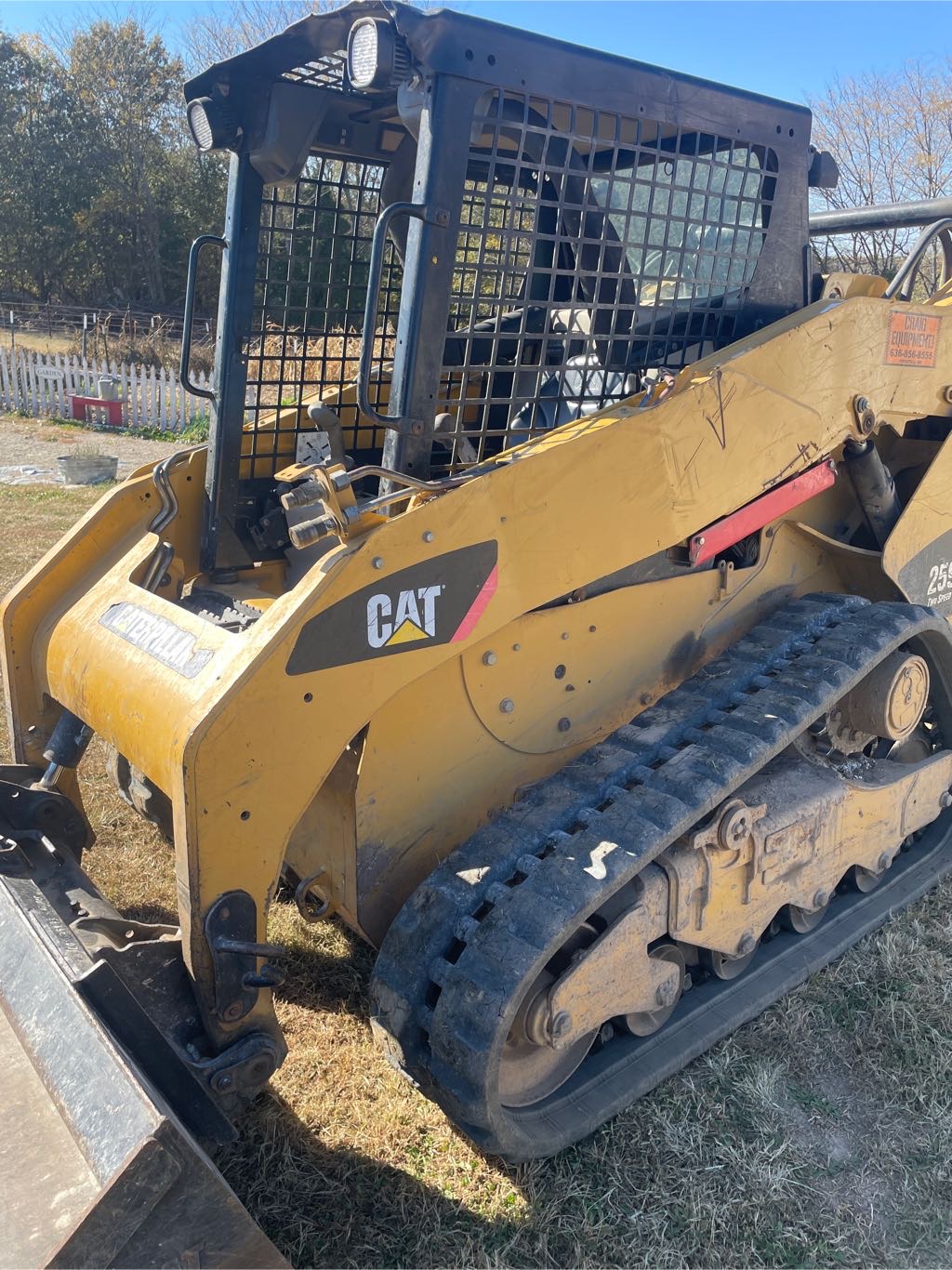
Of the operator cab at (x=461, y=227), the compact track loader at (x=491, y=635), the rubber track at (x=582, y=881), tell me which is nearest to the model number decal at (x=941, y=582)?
the compact track loader at (x=491, y=635)

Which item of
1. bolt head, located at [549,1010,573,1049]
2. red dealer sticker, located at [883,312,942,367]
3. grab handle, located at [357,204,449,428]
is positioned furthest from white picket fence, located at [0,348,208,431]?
bolt head, located at [549,1010,573,1049]

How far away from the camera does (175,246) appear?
3027 cm

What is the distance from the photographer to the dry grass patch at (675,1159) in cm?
234

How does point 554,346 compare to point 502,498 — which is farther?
point 554,346

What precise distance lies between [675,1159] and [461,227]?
229 cm

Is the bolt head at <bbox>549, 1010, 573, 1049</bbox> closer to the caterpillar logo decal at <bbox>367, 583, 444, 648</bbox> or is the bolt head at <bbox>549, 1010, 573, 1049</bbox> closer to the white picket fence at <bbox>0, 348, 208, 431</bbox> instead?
the caterpillar logo decal at <bbox>367, 583, 444, 648</bbox>

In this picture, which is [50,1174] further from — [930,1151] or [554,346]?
[554,346]

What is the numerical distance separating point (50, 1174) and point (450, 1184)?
1.02 metres

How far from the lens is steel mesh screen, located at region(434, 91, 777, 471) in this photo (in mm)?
2734

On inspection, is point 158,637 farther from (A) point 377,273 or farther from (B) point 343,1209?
(B) point 343,1209

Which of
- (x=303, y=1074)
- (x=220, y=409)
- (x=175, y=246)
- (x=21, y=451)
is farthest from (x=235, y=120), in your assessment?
(x=175, y=246)

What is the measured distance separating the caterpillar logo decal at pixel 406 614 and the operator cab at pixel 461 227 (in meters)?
0.33

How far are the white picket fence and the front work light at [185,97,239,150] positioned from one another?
1262 cm

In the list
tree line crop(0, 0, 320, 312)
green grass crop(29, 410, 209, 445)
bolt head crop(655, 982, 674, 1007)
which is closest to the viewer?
bolt head crop(655, 982, 674, 1007)
